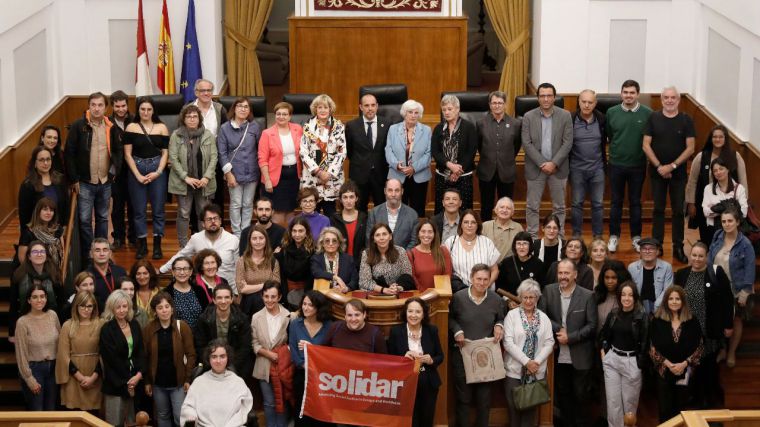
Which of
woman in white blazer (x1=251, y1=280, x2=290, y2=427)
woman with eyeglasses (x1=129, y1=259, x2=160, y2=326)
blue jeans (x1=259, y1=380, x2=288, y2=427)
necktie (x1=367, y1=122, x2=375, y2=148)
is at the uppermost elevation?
necktie (x1=367, y1=122, x2=375, y2=148)

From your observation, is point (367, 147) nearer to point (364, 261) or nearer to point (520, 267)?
point (364, 261)

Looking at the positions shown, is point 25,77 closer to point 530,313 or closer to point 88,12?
Result: point 88,12

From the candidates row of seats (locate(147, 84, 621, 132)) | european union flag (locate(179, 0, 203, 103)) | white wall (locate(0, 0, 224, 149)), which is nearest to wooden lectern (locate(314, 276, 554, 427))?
row of seats (locate(147, 84, 621, 132))

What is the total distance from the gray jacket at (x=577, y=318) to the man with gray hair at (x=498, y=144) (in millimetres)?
1783

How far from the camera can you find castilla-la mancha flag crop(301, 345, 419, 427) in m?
11.2

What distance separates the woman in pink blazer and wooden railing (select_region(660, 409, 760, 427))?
4.11m

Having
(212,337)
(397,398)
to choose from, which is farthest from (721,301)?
(212,337)

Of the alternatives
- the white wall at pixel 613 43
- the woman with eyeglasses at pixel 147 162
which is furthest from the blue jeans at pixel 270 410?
the white wall at pixel 613 43

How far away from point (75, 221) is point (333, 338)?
2.91m

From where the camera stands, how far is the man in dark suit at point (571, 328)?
11719 mm

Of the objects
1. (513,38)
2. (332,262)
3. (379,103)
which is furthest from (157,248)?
(513,38)

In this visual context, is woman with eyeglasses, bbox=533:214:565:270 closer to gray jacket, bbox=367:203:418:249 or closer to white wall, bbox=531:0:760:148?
gray jacket, bbox=367:203:418:249

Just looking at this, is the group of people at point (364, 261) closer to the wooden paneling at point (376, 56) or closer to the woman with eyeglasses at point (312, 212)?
the woman with eyeglasses at point (312, 212)

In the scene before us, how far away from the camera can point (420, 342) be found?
11.2 m
